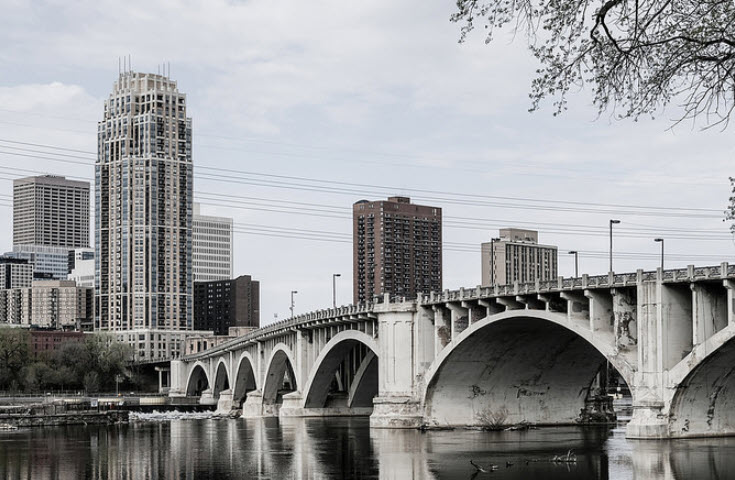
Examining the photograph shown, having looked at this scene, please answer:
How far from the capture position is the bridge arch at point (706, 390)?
2461 inches

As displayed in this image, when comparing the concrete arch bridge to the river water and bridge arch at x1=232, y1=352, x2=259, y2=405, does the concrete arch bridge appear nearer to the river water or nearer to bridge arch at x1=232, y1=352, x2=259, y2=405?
the river water

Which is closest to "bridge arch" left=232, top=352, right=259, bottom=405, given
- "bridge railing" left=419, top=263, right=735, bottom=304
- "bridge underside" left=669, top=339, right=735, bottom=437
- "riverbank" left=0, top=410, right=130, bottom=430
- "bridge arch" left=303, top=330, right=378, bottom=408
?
"bridge arch" left=303, top=330, right=378, bottom=408

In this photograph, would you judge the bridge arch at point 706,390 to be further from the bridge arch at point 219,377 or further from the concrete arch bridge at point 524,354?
the bridge arch at point 219,377

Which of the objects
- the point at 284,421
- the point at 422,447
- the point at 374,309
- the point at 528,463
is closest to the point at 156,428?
the point at 284,421

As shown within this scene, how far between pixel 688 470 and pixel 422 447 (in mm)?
24311

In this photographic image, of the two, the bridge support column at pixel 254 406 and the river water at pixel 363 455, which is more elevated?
the river water at pixel 363 455

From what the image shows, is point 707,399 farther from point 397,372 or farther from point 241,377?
point 241,377

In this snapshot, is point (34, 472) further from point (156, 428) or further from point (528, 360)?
point (156, 428)

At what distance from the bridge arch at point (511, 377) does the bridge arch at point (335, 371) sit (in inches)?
798

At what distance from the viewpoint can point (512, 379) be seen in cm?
9281

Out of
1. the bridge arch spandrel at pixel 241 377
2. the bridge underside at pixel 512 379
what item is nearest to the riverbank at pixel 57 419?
the bridge arch spandrel at pixel 241 377

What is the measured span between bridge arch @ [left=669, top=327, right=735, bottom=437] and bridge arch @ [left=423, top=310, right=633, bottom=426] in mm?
18173

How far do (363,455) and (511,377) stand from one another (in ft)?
85.6

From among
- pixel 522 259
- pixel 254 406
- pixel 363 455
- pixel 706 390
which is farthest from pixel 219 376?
pixel 706 390
